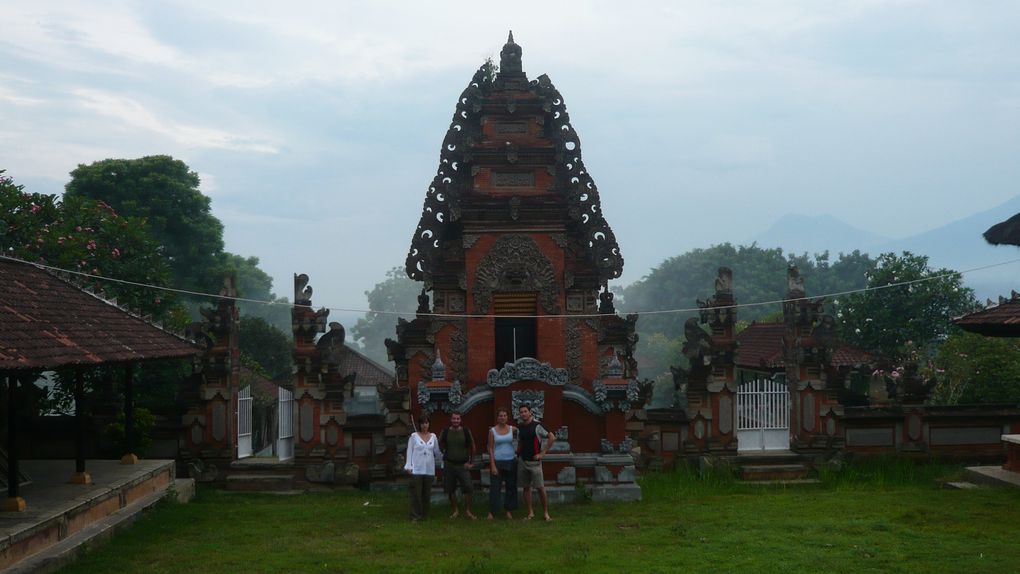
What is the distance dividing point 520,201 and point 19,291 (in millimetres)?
8351

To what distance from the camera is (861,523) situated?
1308 cm

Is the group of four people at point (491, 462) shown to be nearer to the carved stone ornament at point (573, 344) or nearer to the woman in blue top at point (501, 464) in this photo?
the woman in blue top at point (501, 464)

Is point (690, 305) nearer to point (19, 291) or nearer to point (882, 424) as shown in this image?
point (882, 424)

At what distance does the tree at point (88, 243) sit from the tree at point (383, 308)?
80.1 metres

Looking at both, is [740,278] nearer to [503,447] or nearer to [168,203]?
[168,203]

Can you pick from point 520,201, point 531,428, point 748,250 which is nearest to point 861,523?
point 531,428

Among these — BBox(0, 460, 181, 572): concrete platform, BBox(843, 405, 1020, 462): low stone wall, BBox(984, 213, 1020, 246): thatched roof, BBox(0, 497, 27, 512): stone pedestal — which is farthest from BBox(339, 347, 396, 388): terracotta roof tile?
BBox(0, 497, 27, 512): stone pedestal

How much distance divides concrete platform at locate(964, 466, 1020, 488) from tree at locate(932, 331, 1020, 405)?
7.44m

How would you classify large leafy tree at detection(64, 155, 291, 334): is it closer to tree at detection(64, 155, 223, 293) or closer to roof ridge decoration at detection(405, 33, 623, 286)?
tree at detection(64, 155, 223, 293)

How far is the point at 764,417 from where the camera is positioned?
A: 766 inches

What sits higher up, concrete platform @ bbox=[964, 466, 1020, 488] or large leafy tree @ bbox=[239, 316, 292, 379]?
large leafy tree @ bbox=[239, 316, 292, 379]

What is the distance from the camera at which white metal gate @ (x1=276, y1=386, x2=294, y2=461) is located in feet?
61.4

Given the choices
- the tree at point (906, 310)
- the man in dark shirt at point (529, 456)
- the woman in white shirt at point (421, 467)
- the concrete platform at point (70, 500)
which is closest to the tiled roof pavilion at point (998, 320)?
the man in dark shirt at point (529, 456)

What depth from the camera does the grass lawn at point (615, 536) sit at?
35.7 feet
